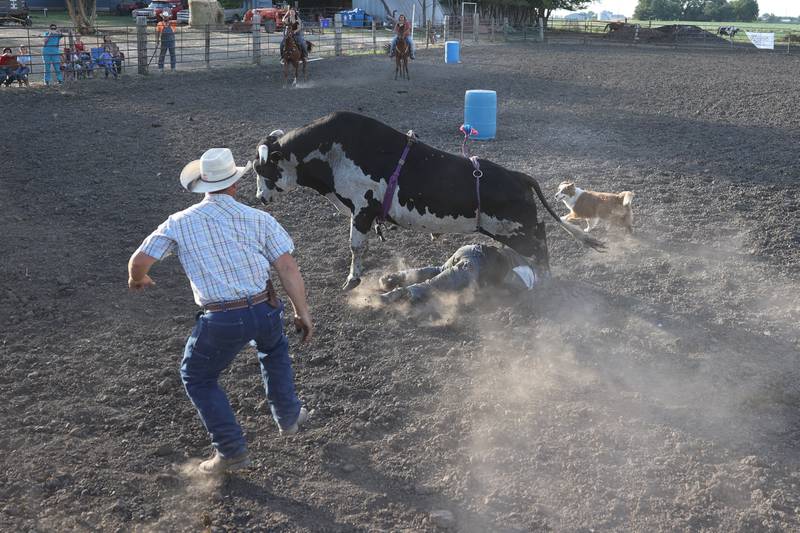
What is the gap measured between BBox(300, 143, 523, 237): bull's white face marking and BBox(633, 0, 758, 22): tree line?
379 ft

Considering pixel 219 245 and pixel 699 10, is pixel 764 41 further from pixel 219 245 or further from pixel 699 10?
pixel 699 10

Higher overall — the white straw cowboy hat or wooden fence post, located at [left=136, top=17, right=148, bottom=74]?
wooden fence post, located at [left=136, top=17, right=148, bottom=74]

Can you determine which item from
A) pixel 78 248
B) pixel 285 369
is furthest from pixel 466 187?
pixel 78 248

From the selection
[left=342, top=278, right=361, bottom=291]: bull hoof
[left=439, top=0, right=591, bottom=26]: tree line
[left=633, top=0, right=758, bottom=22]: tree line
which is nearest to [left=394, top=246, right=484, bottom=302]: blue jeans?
[left=342, top=278, right=361, bottom=291]: bull hoof

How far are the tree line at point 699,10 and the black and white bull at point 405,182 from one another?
11557 cm

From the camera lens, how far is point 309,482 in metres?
3.97

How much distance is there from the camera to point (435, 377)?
504cm

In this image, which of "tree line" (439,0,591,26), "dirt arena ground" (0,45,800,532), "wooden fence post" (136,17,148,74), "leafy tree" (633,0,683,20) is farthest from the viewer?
"leafy tree" (633,0,683,20)

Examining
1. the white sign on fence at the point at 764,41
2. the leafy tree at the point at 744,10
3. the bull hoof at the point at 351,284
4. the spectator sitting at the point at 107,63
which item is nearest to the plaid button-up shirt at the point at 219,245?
the bull hoof at the point at 351,284

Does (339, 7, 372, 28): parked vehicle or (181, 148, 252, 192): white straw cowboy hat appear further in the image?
(339, 7, 372, 28): parked vehicle

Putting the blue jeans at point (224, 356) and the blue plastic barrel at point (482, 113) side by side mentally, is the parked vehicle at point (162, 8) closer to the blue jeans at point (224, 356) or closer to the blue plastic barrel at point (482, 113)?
the blue plastic barrel at point (482, 113)

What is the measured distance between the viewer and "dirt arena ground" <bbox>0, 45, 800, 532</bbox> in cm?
379

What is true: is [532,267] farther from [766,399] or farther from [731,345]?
[766,399]

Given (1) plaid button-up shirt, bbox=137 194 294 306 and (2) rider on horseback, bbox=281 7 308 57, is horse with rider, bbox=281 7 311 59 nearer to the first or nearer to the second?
(2) rider on horseback, bbox=281 7 308 57
